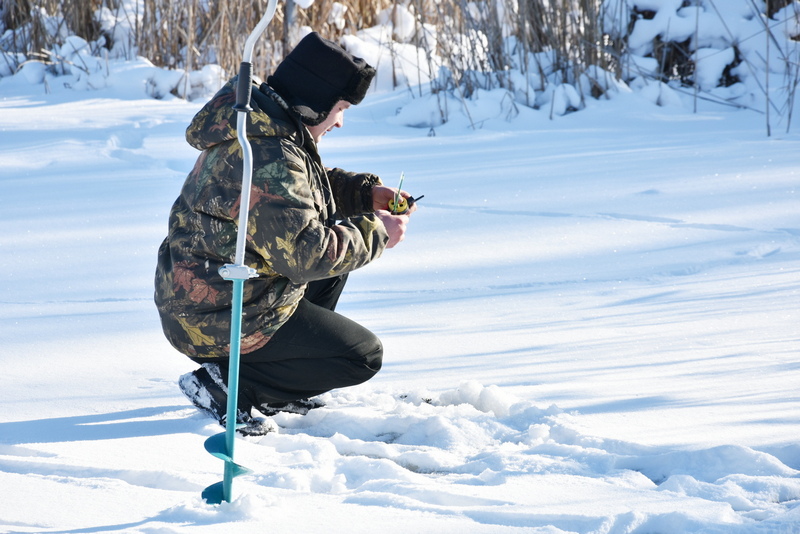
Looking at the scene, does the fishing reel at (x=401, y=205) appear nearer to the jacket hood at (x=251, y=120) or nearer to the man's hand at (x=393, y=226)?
the man's hand at (x=393, y=226)

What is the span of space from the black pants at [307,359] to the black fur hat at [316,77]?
1.60 ft

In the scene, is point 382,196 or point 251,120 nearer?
point 251,120

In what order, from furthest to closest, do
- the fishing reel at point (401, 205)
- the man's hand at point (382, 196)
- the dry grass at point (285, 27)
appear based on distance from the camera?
the dry grass at point (285, 27)
the man's hand at point (382, 196)
the fishing reel at point (401, 205)

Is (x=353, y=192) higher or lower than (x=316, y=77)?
lower

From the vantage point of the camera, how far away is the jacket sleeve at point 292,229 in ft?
6.47

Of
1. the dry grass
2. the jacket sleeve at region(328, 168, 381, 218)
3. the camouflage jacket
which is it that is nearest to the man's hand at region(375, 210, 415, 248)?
the camouflage jacket

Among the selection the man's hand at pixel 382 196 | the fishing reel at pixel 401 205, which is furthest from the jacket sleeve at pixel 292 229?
the man's hand at pixel 382 196

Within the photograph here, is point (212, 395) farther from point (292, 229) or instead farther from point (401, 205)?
point (401, 205)

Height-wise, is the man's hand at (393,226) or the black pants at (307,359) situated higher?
the man's hand at (393,226)

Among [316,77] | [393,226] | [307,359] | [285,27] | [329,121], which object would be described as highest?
[285,27]

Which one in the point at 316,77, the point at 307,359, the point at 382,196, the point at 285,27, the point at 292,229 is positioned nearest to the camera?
the point at 292,229

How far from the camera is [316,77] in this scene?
214 centimetres

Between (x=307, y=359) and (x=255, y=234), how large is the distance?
0.41 metres

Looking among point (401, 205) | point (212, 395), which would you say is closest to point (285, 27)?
point (401, 205)
